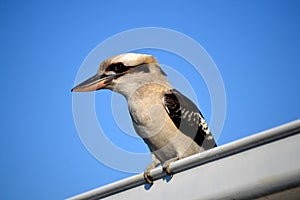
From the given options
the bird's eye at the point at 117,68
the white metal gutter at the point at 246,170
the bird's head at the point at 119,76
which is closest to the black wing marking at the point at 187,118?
the bird's head at the point at 119,76

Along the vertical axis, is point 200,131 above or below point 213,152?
above

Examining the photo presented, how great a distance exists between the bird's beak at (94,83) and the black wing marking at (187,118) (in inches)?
34.0

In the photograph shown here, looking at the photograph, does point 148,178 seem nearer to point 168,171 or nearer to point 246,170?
point 168,171

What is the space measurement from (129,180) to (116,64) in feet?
11.9

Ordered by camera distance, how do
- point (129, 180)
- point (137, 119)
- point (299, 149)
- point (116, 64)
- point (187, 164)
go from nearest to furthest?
point (299, 149), point (187, 164), point (129, 180), point (137, 119), point (116, 64)

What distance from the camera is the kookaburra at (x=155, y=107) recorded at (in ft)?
20.6

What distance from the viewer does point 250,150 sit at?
110 inches

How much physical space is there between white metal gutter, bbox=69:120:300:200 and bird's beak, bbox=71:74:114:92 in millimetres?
3715

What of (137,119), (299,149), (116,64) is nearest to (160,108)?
(137,119)

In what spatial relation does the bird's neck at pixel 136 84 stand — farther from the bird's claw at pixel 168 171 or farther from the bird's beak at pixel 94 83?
the bird's claw at pixel 168 171

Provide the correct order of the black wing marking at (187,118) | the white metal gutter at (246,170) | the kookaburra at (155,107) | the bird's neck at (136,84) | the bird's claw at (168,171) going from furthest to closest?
1. the bird's neck at (136,84)
2. the black wing marking at (187,118)
3. the kookaburra at (155,107)
4. the bird's claw at (168,171)
5. the white metal gutter at (246,170)

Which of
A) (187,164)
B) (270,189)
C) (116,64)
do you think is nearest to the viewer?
(270,189)

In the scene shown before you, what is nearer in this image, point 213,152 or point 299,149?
point 299,149

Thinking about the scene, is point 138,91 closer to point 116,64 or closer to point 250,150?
point 116,64
